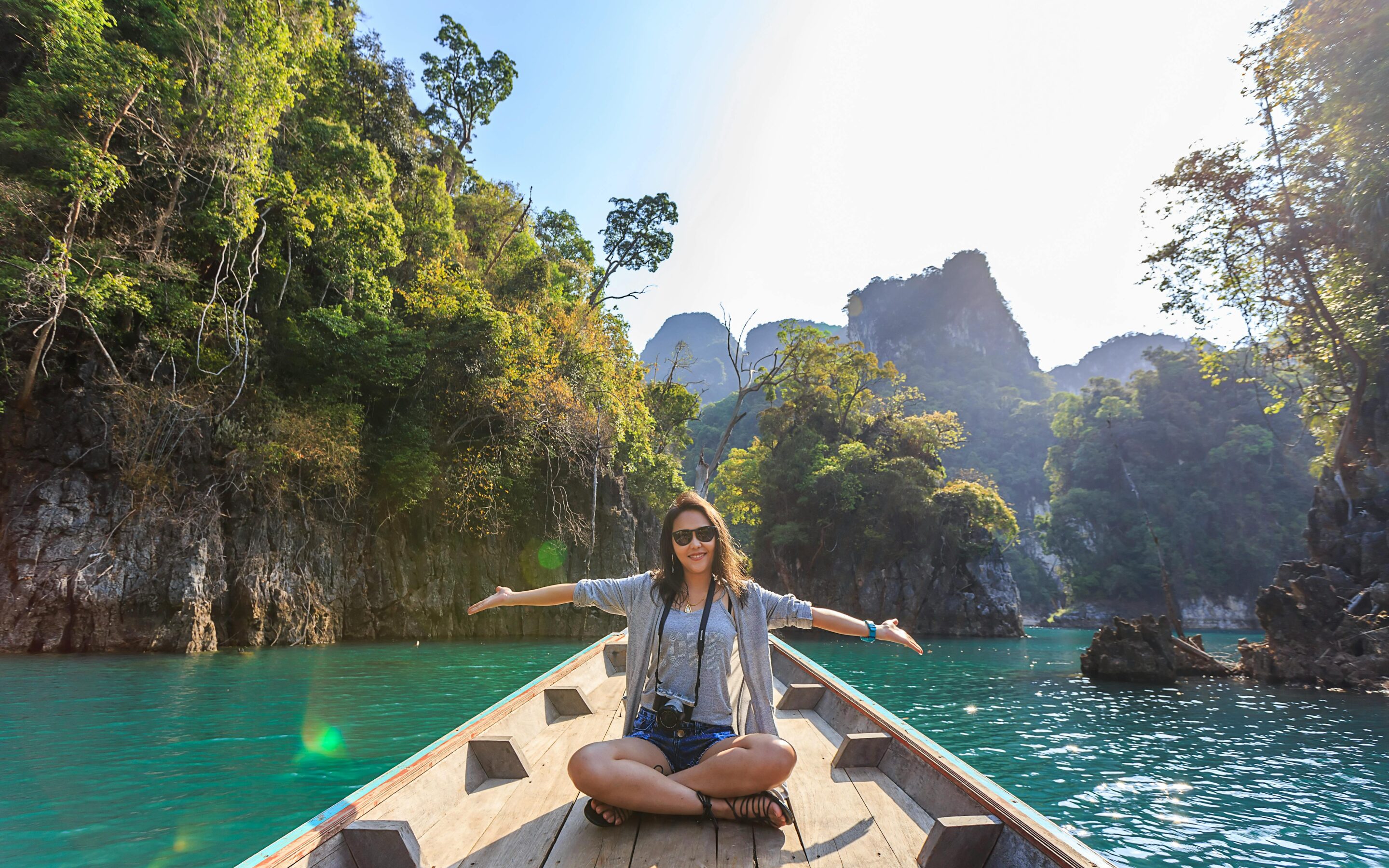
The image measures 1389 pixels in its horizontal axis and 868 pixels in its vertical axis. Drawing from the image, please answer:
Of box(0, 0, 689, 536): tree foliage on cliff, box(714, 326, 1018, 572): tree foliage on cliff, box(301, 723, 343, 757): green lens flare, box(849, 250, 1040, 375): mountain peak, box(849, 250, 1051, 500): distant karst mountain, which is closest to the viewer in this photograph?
box(301, 723, 343, 757): green lens flare

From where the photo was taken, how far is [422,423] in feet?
50.0

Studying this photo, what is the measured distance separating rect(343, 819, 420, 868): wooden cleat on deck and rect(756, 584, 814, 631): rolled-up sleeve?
4.56 ft

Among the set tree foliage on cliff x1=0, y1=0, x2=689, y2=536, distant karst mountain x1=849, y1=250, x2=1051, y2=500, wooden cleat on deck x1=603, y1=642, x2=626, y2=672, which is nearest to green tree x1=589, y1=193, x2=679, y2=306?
tree foliage on cliff x1=0, y1=0, x2=689, y2=536

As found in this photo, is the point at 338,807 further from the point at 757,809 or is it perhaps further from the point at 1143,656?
the point at 1143,656

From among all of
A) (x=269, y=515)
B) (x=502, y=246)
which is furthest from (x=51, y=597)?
(x=502, y=246)

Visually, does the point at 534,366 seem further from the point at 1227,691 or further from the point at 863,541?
the point at 863,541

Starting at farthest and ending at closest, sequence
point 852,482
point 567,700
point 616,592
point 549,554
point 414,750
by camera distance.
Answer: point 852,482 → point 549,554 → point 414,750 → point 567,700 → point 616,592

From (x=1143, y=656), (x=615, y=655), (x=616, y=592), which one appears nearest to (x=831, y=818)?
(x=616, y=592)

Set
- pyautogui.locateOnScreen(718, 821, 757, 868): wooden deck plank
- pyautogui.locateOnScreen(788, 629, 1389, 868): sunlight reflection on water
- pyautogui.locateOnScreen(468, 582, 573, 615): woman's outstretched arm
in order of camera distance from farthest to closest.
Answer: pyautogui.locateOnScreen(788, 629, 1389, 868): sunlight reflection on water < pyautogui.locateOnScreen(468, 582, 573, 615): woman's outstretched arm < pyautogui.locateOnScreen(718, 821, 757, 868): wooden deck plank

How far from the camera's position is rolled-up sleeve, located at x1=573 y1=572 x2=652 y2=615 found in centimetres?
262

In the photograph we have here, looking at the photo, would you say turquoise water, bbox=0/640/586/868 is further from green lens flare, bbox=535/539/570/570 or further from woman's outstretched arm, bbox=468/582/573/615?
green lens flare, bbox=535/539/570/570

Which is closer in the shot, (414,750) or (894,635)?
(894,635)

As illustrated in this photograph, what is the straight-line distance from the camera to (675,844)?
6.70ft

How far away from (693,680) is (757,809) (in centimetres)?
47
